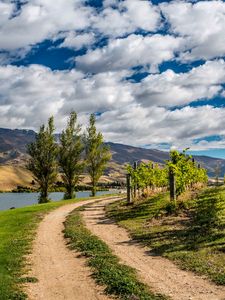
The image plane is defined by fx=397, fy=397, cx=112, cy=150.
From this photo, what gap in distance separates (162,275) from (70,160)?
215 ft

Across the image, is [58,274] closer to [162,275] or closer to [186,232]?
[162,275]

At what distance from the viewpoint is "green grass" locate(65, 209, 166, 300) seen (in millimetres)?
16266

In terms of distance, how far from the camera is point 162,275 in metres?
18.8

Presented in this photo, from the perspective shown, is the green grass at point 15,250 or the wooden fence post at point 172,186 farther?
the wooden fence post at point 172,186

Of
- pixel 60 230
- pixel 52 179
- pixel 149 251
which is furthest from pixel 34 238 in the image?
pixel 52 179

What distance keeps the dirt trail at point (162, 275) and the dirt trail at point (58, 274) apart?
2.48 metres

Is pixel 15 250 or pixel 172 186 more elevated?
pixel 172 186

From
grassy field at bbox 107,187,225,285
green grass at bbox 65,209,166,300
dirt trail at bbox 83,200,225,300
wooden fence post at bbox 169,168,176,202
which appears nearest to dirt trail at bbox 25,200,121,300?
green grass at bbox 65,209,166,300

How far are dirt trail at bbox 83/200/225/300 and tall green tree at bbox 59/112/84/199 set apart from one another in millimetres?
53569

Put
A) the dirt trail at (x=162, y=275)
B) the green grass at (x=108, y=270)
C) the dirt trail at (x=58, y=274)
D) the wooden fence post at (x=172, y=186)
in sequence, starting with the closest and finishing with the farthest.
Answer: the dirt trail at (x=162, y=275), the green grass at (x=108, y=270), the dirt trail at (x=58, y=274), the wooden fence post at (x=172, y=186)

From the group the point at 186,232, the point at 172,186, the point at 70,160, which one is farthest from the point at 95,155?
the point at 186,232

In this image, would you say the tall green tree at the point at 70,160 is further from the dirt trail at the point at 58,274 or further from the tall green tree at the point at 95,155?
the dirt trail at the point at 58,274

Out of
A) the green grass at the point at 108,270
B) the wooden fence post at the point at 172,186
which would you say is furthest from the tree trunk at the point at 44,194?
the green grass at the point at 108,270

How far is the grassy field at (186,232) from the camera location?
20.6 meters
